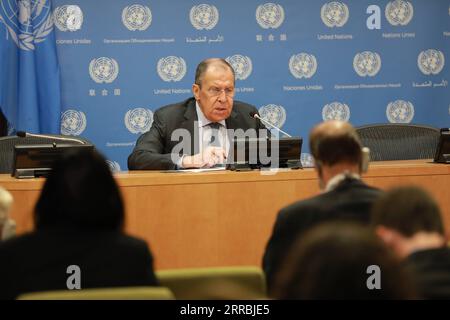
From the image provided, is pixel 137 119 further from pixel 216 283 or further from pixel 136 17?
pixel 216 283

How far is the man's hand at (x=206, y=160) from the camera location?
4.75 m

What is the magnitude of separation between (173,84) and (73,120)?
0.90 m

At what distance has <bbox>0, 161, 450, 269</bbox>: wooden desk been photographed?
161 inches

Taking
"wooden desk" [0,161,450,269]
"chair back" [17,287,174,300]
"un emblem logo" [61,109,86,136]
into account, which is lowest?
"wooden desk" [0,161,450,269]

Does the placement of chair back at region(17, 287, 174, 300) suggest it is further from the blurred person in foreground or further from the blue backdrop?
the blue backdrop

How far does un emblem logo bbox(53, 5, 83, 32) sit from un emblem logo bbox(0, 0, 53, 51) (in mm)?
85

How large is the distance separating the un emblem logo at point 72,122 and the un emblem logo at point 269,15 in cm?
175

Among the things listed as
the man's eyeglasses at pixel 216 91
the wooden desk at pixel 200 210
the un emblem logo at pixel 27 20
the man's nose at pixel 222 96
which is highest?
the un emblem logo at pixel 27 20

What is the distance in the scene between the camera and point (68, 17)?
6293mm

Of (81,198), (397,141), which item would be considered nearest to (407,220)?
(81,198)

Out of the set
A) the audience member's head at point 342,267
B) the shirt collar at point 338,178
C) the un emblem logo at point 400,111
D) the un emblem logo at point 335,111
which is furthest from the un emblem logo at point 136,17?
the audience member's head at point 342,267

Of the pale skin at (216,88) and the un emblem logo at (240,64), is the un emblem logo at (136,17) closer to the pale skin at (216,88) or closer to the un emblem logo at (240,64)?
the un emblem logo at (240,64)

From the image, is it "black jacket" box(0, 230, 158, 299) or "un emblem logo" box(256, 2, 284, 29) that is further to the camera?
"un emblem logo" box(256, 2, 284, 29)

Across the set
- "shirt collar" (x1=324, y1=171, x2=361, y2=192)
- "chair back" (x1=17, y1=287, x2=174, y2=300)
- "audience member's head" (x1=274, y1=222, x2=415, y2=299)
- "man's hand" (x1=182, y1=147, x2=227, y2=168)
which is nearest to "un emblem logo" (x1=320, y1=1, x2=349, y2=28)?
"man's hand" (x1=182, y1=147, x2=227, y2=168)
